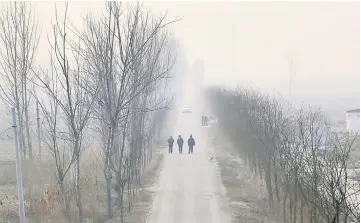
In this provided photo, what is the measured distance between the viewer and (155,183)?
598 inches

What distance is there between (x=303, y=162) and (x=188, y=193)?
560 centimetres

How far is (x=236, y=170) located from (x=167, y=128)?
53.0 feet

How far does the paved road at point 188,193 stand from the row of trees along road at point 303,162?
1.61 metres

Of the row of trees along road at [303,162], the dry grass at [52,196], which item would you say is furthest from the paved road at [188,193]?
the row of trees along road at [303,162]

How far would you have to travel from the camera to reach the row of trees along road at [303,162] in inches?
255

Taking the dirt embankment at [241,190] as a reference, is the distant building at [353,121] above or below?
above

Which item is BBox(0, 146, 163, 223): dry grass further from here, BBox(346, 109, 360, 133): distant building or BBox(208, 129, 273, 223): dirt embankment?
BBox(346, 109, 360, 133): distant building

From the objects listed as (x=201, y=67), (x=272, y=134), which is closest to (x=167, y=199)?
(x=272, y=134)

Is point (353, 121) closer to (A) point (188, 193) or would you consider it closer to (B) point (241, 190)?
(B) point (241, 190)

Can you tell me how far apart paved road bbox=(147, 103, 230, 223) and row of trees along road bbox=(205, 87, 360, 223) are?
1612 mm

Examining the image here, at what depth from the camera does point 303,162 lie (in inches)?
337

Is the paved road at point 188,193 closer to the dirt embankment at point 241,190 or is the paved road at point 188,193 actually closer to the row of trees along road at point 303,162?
the dirt embankment at point 241,190

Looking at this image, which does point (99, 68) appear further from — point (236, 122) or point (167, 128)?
point (167, 128)

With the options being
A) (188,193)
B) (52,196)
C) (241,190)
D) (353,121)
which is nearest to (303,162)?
(241,190)
